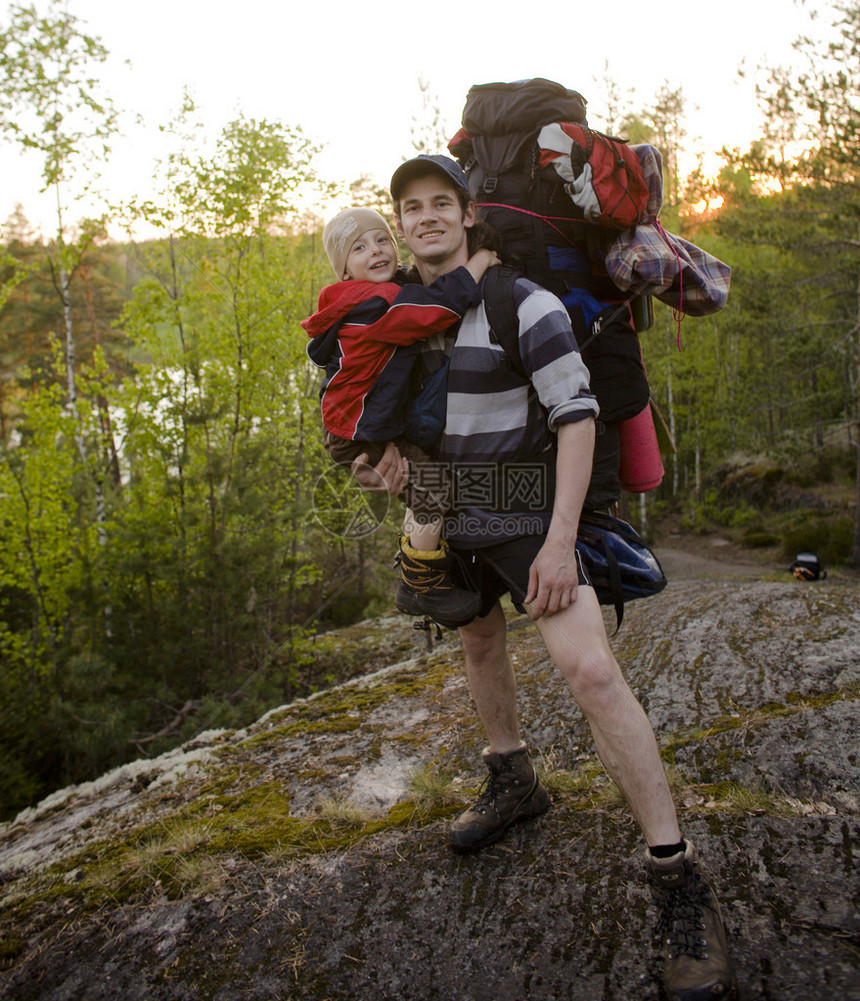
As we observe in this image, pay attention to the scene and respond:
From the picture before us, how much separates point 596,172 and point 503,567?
1.18m

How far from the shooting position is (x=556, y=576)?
5.87ft

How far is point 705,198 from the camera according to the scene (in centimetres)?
1423

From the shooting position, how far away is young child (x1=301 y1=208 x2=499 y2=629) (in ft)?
6.20

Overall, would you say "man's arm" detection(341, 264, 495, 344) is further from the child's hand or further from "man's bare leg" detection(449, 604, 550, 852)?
"man's bare leg" detection(449, 604, 550, 852)

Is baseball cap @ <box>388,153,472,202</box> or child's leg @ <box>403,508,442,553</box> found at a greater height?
baseball cap @ <box>388,153,472,202</box>

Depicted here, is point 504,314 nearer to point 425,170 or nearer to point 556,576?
point 425,170

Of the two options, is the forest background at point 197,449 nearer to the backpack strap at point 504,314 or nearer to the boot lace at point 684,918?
the backpack strap at point 504,314

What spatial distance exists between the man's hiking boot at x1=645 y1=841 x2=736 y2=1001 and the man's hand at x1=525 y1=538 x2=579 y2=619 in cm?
69

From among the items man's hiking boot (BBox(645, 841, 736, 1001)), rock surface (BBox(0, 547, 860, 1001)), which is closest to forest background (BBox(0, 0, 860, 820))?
rock surface (BBox(0, 547, 860, 1001))

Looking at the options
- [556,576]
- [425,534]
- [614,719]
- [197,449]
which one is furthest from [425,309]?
[197,449]

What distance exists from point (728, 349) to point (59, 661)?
74.2ft

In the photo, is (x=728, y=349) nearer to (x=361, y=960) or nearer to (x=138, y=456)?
(x=138, y=456)

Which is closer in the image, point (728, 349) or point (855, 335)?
point (855, 335)

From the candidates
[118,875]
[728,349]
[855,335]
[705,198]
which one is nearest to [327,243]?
[118,875]
